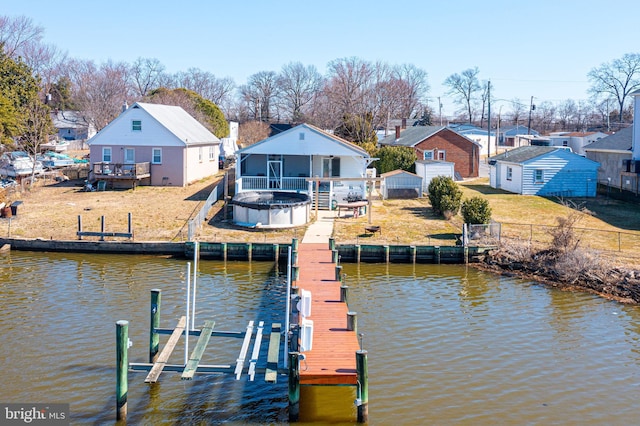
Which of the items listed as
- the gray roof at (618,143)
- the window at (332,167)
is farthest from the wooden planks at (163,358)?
the gray roof at (618,143)

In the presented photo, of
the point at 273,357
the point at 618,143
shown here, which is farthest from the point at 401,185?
the point at 273,357

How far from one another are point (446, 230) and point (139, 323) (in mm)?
18459

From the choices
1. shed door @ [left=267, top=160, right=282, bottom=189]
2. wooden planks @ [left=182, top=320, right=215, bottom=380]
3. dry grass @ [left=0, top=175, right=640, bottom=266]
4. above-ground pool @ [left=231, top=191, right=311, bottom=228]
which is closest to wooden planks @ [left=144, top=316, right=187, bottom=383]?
wooden planks @ [left=182, top=320, right=215, bottom=380]

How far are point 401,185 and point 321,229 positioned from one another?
40.4 ft

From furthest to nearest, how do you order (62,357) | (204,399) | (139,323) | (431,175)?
(431,175)
(139,323)
(62,357)
(204,399)

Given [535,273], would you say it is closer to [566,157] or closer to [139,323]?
[139,323]

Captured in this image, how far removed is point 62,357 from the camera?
18906 mm

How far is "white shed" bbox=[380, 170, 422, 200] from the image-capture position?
45.6 m

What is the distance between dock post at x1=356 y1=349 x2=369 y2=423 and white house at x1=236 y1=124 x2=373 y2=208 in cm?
2606

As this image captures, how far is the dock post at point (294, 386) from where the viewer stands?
15.0 metres

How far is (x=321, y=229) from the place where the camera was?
3506 centimetres

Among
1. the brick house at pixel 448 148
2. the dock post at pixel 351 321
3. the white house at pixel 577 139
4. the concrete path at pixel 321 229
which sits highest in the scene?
the white house at pixel 577 139

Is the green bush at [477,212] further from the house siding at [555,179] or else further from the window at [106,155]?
the window at [106,155]

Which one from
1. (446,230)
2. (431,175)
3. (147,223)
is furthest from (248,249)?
(431,175)
